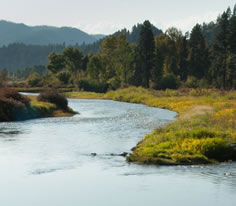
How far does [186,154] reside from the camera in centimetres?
2158

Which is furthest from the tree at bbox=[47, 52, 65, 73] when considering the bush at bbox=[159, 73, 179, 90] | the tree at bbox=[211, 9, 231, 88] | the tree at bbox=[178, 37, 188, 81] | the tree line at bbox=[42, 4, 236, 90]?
the tree at bbox=[211, 9, 231, 88]

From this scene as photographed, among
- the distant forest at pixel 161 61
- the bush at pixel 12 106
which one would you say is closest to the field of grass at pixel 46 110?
Result: the bush at pixel 12 106

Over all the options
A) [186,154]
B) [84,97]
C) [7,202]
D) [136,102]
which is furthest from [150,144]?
[84,97]

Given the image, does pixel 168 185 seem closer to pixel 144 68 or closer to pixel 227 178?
pixel 227 178

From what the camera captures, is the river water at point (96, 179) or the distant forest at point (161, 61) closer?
the river water at point (96, 179)

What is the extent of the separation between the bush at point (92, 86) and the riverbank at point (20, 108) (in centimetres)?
6451

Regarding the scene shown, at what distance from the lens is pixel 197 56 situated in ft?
376

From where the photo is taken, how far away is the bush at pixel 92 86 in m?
118

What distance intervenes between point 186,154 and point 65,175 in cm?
658

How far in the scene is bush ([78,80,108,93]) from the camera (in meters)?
118

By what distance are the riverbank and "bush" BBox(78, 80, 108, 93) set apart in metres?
64.5

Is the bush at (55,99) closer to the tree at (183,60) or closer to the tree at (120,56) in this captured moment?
the tree at (120,56)

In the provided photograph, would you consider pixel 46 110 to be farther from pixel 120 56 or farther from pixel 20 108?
pixel 120 56

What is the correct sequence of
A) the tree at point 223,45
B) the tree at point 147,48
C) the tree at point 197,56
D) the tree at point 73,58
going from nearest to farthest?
the tree at point 223,45 → the tree at point 147,48 → the tree at point 197,56 → the tree at point 73,58
